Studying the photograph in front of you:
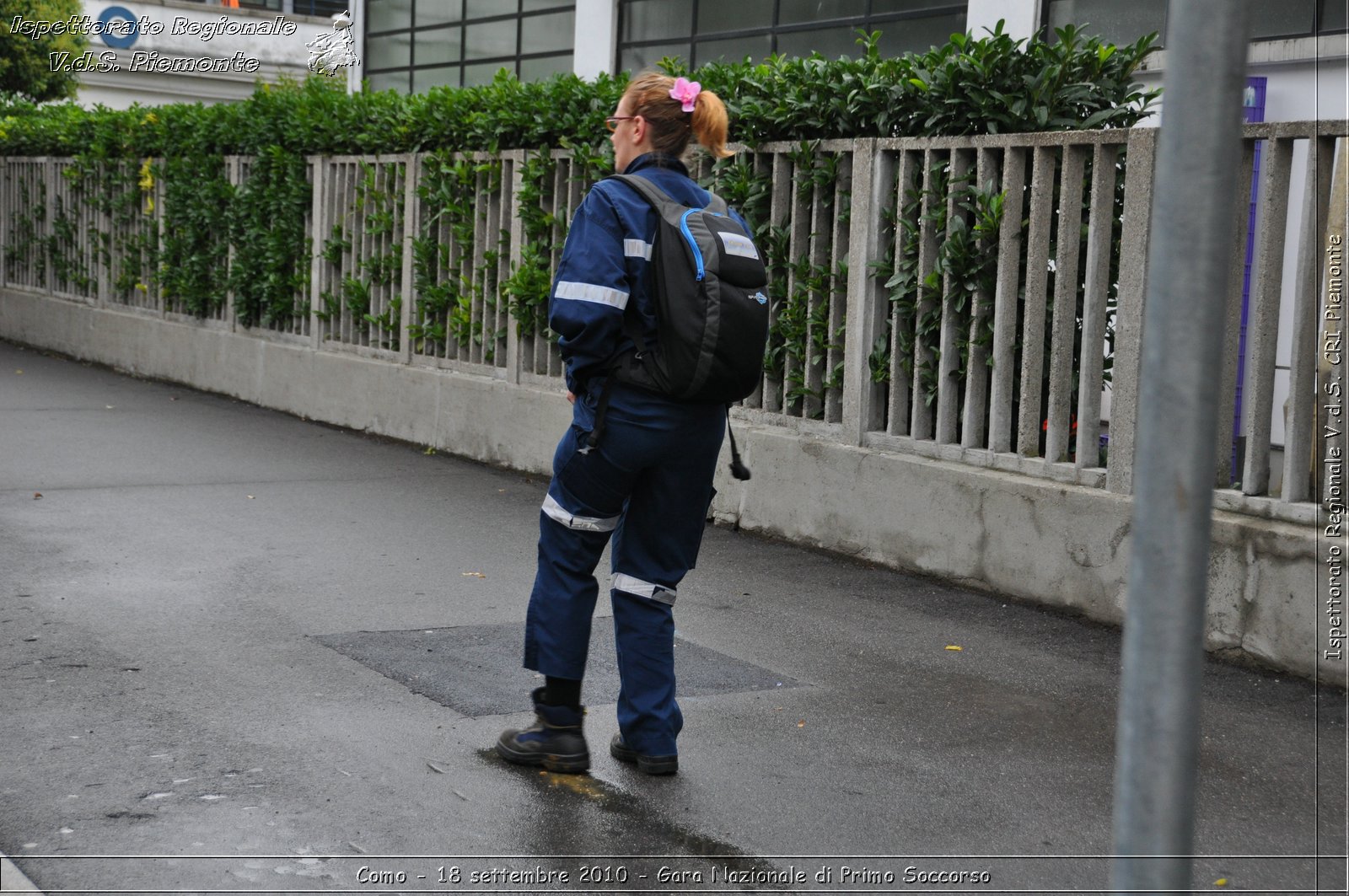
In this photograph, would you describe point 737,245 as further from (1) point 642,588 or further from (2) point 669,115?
(1) point 642,588

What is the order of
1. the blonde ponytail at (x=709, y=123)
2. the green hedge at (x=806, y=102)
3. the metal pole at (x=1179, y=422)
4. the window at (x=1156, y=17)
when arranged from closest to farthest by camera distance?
the metal pole at (x=1179, y=422), the blonde ponytail at (x=709, y=123), the green hedge at (x=806, y=102), the window at (x=1156, y=17)

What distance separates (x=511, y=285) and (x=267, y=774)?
580cm

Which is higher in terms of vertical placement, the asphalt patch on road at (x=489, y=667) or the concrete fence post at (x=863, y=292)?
the concrete fence post at (x=863, y=292)

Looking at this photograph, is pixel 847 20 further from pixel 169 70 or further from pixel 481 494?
pixel 169 70

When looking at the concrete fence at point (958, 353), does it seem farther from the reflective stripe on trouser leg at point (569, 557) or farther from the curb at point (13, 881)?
the curb at point (13, 881)

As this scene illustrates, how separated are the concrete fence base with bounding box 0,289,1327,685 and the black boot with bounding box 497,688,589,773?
1.96m

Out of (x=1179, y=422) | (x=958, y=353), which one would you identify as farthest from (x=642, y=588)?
(x=958, y=353)

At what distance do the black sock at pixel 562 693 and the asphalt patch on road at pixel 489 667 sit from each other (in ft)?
1.72

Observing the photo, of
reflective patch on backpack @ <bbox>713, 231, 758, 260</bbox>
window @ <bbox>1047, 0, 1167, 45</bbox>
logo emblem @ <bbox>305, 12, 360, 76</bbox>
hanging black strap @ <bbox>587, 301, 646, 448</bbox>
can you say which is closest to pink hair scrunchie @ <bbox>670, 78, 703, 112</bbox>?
reflective patch on backpack @ <bbox>713, 231, 758, 260</bbox>

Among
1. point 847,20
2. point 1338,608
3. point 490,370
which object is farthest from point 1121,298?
point 847,20

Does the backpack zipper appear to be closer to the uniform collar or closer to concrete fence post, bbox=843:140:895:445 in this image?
the uniform collar

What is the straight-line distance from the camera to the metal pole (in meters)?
1.76

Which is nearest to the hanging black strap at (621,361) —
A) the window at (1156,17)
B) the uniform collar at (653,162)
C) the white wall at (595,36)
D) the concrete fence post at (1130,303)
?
the uniform collar at (653,162)

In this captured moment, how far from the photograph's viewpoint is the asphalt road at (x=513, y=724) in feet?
12.1
